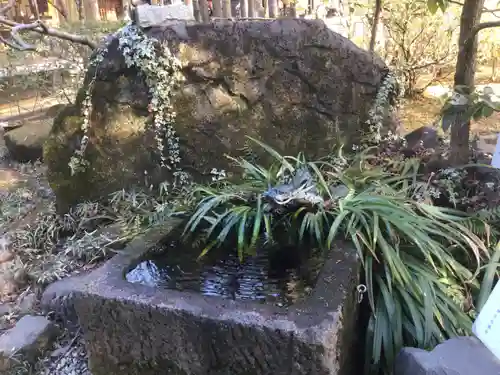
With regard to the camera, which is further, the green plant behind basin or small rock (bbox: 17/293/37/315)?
small rock (bbox: 17/293/37/315)

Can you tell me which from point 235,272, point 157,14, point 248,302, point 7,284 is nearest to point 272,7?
point 157,14

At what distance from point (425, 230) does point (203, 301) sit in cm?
127

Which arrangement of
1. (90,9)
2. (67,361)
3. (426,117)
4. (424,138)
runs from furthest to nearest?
(90,9), (426,117), (424,138), (67,361)

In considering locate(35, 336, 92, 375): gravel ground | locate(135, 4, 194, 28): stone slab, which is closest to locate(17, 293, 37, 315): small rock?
locate(35, 336, 92, 375): gravel ground

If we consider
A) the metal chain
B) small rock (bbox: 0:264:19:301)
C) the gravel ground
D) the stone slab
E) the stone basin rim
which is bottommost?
the gravel ground

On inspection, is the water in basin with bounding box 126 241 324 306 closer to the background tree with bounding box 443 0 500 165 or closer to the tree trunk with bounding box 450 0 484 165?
the background tree with bounding box 443 0 500 165

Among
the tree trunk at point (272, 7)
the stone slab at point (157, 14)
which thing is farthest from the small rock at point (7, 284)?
the tree trunk at point (272, 7)

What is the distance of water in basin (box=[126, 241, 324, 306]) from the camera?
2.14 m

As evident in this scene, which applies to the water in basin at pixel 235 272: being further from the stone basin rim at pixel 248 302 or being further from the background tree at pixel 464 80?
the background tree at pixel 464 80

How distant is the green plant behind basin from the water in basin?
0.28ft

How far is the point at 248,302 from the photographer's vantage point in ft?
6.18

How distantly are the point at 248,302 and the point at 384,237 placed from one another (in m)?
0.87

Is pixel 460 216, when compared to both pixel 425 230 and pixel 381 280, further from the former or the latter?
pixel 381 280

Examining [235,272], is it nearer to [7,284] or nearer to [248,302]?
[248,302]
